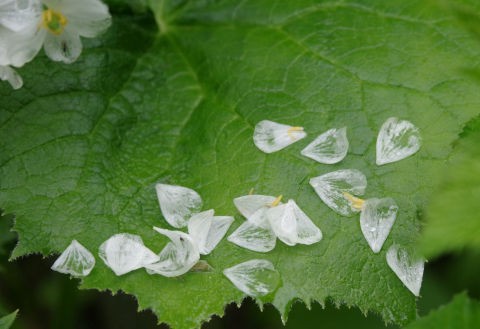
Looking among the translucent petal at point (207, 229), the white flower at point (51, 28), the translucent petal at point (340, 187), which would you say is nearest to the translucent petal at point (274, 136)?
the translucent petal at point (340, 187)

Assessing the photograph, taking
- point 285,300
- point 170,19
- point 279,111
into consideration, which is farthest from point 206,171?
point 170,19

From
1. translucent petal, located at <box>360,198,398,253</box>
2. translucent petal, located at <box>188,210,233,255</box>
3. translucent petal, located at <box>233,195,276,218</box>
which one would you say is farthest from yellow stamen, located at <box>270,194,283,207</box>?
translucent petal, located at <box>360,198,398,253</box>

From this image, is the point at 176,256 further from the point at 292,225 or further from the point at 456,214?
the point at 456,214

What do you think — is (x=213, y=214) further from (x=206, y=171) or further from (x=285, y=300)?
(x=285, y=300)

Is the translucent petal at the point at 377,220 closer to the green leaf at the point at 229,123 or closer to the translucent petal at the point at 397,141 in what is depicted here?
the green leaf at the point at 229,123

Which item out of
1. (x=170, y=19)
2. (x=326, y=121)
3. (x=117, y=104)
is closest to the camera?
(x=326, y=121)

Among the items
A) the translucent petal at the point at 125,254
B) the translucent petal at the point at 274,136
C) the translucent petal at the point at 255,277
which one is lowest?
the translucent petal at the point at 125,254
